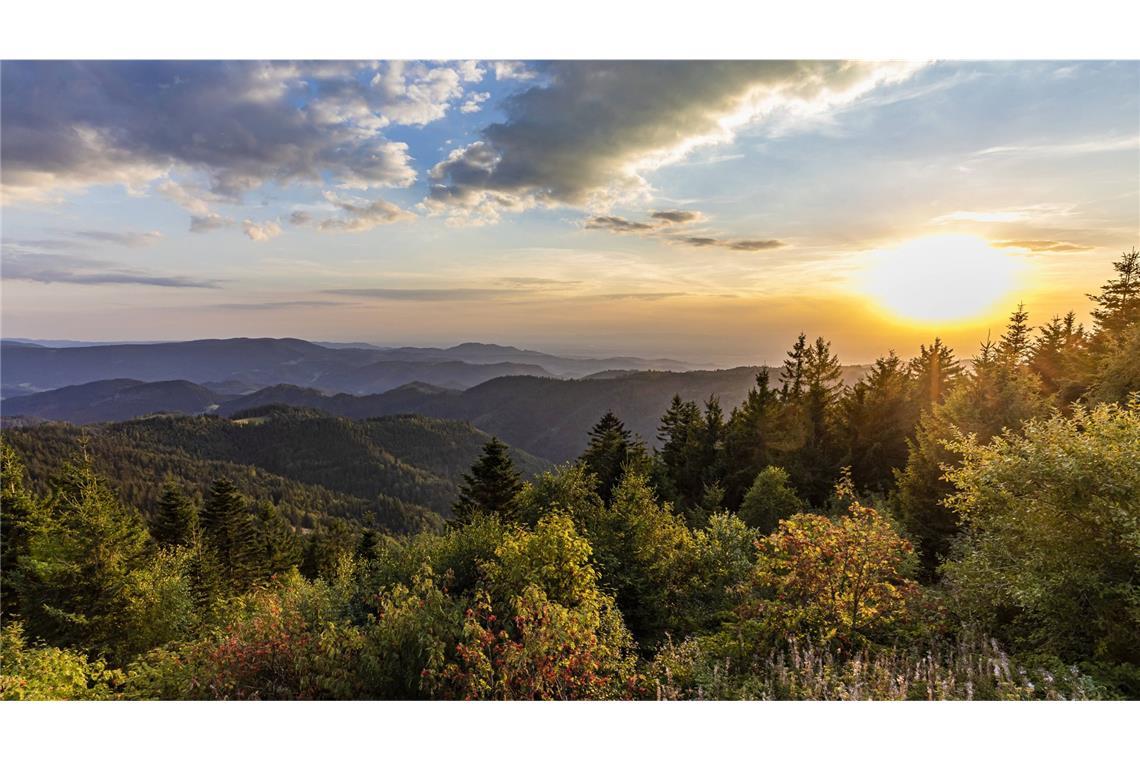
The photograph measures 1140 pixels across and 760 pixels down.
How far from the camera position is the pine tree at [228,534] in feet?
133

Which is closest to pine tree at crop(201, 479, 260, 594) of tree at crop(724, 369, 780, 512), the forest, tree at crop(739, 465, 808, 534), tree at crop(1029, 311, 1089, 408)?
the forest

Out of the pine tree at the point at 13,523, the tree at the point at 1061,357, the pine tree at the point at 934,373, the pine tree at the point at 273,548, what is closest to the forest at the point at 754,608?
the tree at the point at 1061,357

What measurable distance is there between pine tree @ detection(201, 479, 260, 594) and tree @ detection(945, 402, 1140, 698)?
47.9 metres

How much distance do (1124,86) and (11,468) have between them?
46.2m

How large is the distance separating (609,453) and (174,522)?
113 ft

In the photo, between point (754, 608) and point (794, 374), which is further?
point (794, 374)

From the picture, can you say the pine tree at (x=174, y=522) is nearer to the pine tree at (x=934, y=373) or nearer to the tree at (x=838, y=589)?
the tree at (x=838, y=589)

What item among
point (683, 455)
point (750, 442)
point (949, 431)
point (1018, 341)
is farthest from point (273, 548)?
point (1018, 341)

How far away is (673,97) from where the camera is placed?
11070 millimetres

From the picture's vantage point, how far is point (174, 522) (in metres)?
38.9

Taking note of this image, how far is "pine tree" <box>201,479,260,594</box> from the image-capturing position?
40.5m

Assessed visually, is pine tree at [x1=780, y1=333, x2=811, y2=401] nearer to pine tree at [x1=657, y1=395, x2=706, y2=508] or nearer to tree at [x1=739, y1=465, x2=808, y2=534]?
pine tree at [x1=657, y1=395, x2=706, y2=508]

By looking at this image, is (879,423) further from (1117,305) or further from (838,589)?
(838,589)

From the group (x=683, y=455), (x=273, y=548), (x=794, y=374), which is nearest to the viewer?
(x=794, y=374)
